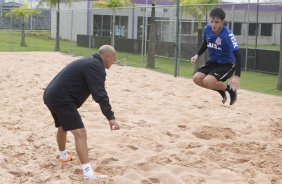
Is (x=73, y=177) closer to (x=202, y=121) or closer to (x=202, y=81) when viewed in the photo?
(x=202, y=81)

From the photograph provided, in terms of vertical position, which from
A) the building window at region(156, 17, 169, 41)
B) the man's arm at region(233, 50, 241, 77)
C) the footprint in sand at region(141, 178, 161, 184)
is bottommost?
the footprint in sand at region(141, 178, 161, 184)

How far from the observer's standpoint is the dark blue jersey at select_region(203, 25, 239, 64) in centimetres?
691

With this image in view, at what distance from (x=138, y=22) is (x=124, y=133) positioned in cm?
2794

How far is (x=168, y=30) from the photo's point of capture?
28.9 m

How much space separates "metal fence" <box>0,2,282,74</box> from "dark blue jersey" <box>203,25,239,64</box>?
12948 mm

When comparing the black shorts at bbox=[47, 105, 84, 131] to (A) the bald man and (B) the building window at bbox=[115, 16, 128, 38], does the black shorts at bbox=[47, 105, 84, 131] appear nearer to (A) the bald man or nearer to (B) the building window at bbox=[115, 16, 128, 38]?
(A) the bald man

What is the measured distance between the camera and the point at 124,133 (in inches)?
289

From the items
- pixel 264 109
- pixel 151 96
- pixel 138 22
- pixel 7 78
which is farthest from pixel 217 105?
pixel 138 22

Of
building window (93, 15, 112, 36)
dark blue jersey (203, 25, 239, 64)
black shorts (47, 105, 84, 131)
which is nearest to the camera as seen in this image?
black shorts (47, 105, 84, 131)

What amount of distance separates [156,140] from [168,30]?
2237cm

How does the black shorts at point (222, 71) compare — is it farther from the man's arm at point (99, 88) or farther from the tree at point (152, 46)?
the tree at point (152, 46)

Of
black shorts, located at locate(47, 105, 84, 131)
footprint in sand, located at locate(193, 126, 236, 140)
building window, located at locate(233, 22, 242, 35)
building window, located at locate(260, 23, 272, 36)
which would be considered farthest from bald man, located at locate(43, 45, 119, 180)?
building window, located at locate(260, 23, 272, 36)

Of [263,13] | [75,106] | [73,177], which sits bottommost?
[73,177]

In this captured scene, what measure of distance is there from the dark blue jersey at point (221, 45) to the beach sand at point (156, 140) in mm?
1201
